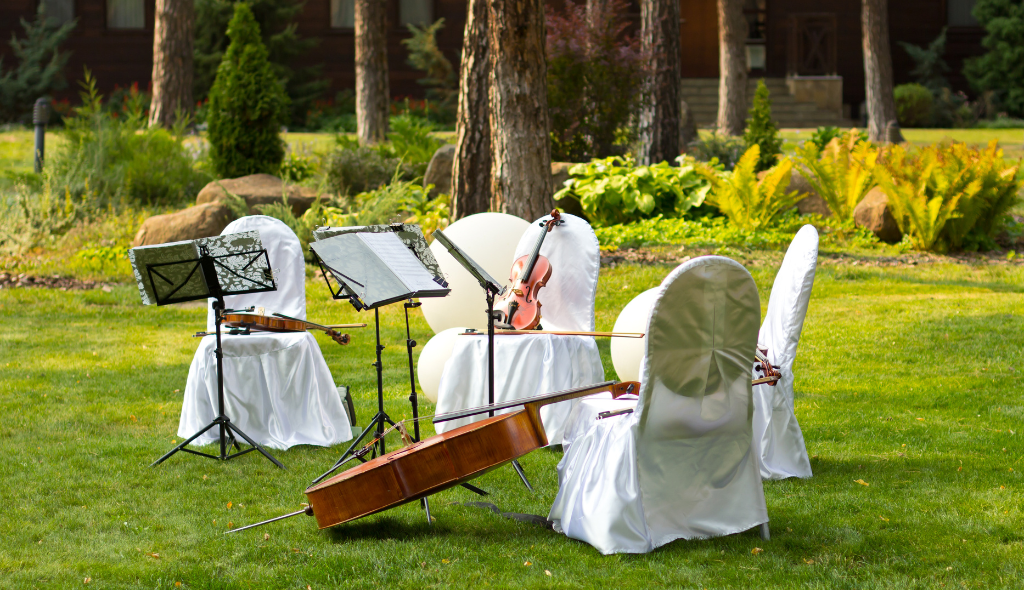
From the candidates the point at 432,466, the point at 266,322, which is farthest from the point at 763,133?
the point at 432,466

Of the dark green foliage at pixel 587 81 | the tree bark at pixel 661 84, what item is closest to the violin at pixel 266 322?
the dark green foliage at pixel 587 81

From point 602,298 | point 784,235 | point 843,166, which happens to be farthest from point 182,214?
point 843,166

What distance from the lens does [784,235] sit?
36.9 ft

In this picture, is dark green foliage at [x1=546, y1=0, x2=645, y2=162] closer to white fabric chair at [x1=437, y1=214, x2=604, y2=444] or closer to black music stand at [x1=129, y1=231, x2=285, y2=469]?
white fabric chair at [x1=437, y1=214, x2=604, y2=444]

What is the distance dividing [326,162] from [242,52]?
5.71ft

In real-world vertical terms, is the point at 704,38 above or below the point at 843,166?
above

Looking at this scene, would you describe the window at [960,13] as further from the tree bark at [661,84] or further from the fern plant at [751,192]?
the fern plant at [751,192]

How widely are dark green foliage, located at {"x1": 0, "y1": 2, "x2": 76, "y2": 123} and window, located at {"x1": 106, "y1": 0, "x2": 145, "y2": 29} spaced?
91 cm

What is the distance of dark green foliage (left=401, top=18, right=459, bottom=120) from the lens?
20656mm

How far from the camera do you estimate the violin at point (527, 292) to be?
5.64 metres

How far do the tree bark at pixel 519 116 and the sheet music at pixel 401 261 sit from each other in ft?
15.1

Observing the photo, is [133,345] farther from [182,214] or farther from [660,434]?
[660,434]

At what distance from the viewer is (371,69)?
16.8m

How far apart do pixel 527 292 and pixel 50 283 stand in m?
7.04
